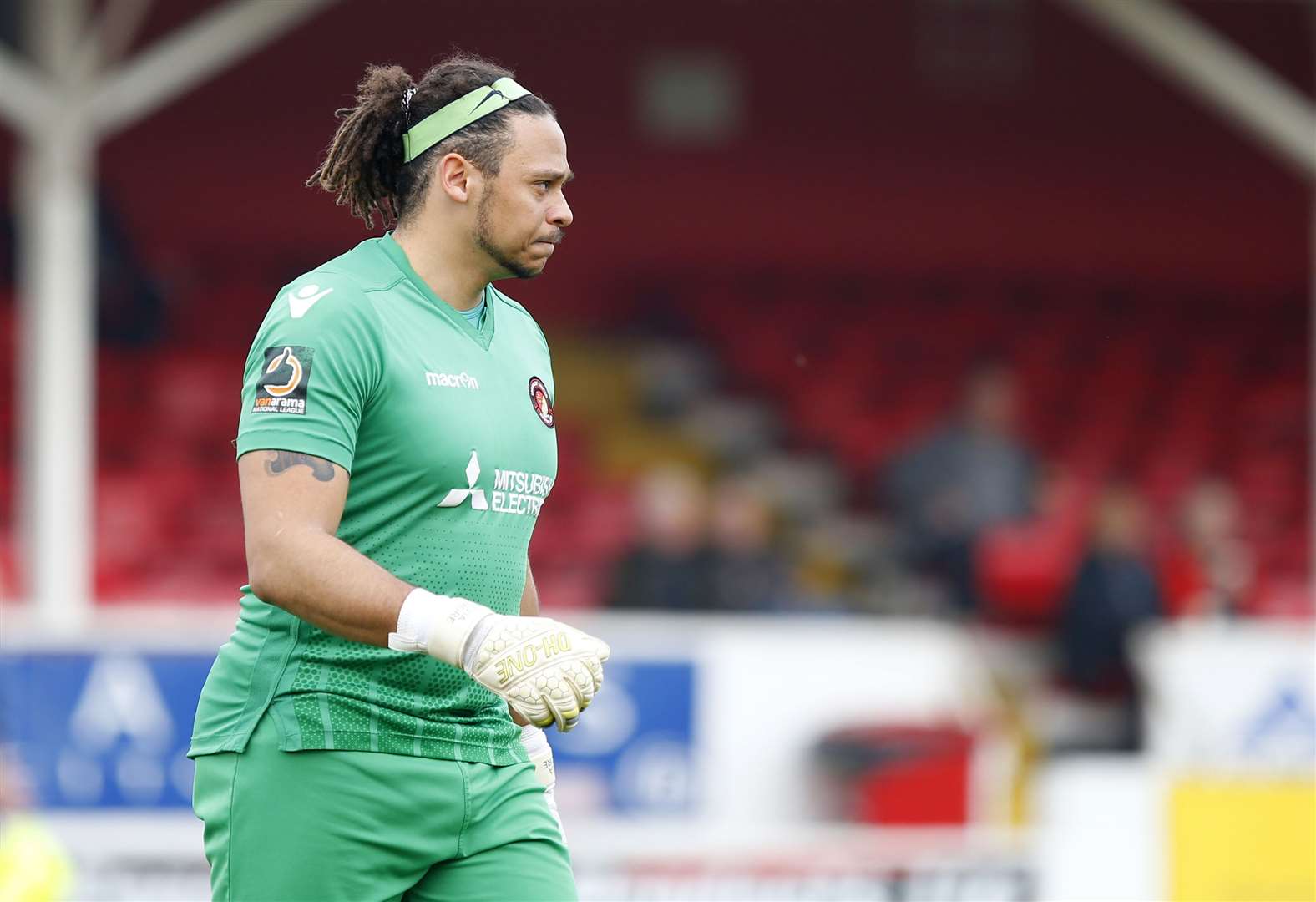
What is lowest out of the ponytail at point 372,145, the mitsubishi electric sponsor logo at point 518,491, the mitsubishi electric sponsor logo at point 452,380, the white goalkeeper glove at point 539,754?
the white goalkeeper glove at point 539,754

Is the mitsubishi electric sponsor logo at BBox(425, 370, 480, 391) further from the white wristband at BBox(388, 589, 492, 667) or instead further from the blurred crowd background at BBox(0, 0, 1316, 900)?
the blurred crowd background at BBox(0, 0, 1316, 900)

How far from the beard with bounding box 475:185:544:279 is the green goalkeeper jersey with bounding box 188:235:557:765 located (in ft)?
0.35

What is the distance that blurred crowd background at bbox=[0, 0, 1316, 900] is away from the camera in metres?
10.6

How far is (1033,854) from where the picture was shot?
7.99 metres

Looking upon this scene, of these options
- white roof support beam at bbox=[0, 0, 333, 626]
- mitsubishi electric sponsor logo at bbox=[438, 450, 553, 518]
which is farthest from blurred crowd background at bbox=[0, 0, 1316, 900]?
mitsubishi electric sponsor logo at bbox=[438, 450, 553, 518]

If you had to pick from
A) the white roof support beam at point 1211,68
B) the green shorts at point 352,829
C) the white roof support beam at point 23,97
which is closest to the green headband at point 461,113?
the green shorts at point 352,829

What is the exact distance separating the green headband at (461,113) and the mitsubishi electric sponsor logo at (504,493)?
0.48 metres

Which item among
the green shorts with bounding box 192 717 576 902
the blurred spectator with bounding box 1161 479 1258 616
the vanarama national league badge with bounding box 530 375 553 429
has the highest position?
the blurred spectator with bounding box 1161 479 1258 616

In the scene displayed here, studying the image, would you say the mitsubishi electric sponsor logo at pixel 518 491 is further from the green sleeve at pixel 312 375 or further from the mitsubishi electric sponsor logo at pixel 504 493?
the green sleeve at pixel 312 375

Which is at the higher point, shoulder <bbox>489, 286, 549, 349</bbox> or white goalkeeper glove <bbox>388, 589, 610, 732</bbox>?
shoulder <bbox>489, 286, 549, 349</bbox>

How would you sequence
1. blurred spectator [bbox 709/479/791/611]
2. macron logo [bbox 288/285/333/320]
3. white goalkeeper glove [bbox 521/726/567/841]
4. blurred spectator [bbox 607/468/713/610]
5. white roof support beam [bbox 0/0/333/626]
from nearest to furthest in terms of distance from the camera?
macron logo [bbox 288/285/333/320] → white goalkeeper glove [bbox 521/726/567/841] → white roof support beam [bbox 0/0/333/626] → blurred spectator [bbox 607/468/713/610] → blurred spectator [bbox 709/479/791/611]

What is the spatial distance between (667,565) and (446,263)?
6.42 m

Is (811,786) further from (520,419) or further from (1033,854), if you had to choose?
(520,419)

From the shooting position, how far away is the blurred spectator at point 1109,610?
9695mm
